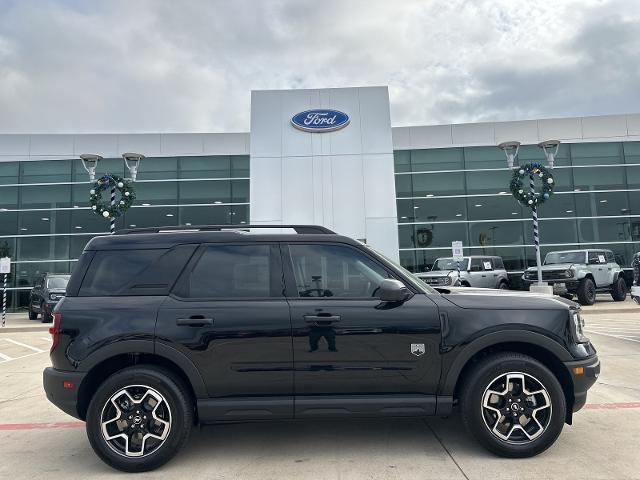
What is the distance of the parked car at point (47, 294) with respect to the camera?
15958 mm

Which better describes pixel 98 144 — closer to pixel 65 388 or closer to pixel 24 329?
pixel 24 329

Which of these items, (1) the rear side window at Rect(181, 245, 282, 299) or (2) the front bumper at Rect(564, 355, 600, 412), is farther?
(1) the rear side window at Rect(181, 245, 282, 299)

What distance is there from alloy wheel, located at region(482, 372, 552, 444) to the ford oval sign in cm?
1633

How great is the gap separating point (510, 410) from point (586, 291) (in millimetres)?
14839

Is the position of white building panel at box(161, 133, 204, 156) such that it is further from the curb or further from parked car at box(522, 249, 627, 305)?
parked car at box(522, 249, 627, 305)

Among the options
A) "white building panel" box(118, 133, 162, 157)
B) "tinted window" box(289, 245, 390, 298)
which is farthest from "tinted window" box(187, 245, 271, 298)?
"white building panel" box(118, 133, 162, 157)

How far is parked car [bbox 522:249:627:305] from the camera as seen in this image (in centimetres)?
1633

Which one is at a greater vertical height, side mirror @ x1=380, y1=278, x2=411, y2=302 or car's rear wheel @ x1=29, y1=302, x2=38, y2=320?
side mirror @ x1=380, y1=278, x2=411, y2=302

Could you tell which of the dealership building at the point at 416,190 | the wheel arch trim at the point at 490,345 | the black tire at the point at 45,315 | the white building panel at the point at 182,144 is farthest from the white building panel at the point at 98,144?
the wheel arch trim at the point at 490,345

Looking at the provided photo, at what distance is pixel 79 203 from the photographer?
894 inches

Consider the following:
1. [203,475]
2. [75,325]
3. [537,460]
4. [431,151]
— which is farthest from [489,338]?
[431,151]

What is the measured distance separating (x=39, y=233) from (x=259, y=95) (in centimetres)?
1290

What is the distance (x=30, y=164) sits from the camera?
23.0 metres

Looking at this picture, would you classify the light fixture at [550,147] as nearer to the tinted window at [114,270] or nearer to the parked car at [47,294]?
the tinted window at [114,270]
